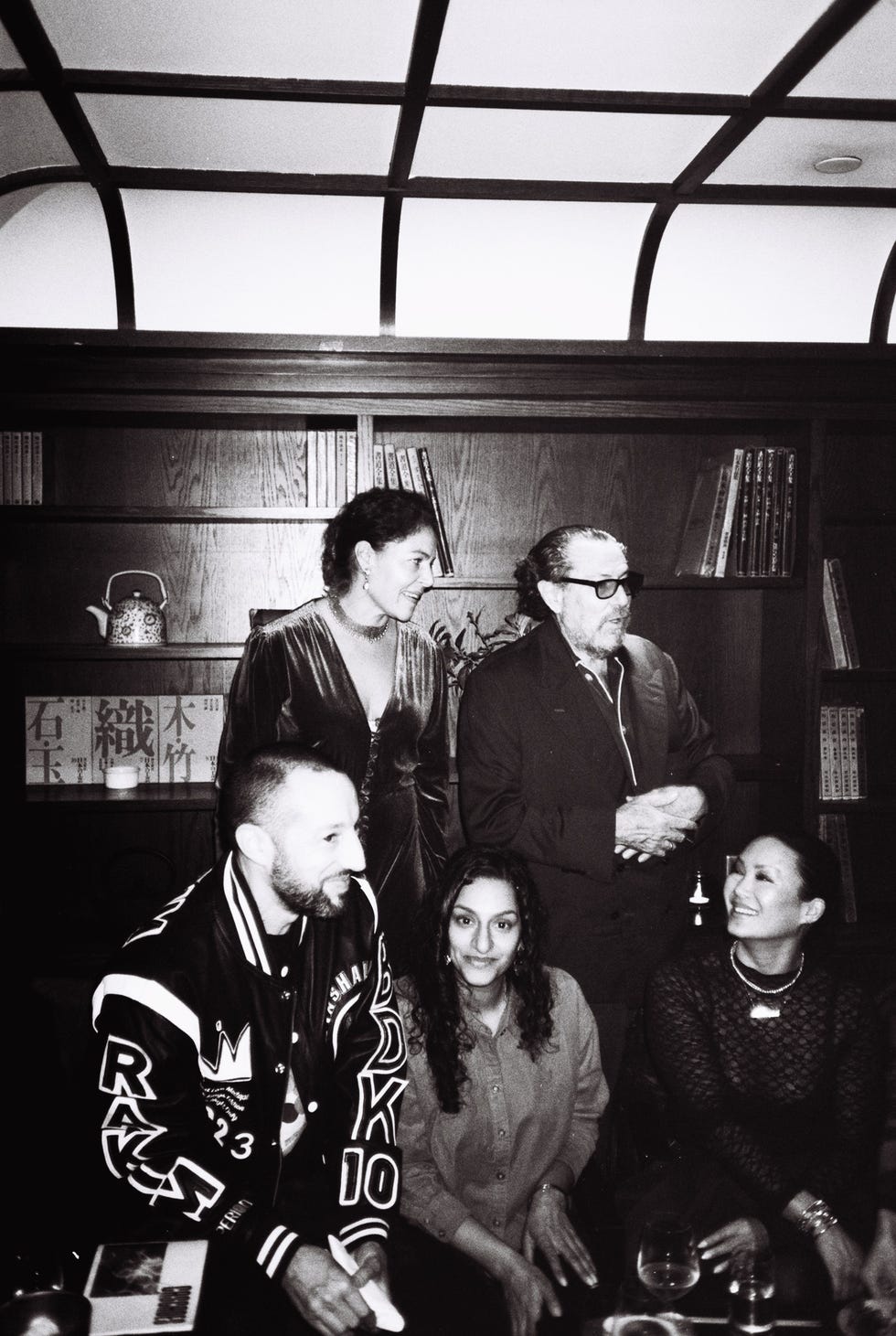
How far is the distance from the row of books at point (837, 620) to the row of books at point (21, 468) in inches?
88.9

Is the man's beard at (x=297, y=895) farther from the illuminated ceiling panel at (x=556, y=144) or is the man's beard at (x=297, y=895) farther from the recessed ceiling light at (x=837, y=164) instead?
the recessed ceiling light at (x=837, y=164)

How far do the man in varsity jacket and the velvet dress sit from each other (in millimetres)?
830

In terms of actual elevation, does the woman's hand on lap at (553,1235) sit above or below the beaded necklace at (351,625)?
below

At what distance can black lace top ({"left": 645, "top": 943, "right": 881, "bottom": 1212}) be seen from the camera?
72.7 inches

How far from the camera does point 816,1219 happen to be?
61.7 inches

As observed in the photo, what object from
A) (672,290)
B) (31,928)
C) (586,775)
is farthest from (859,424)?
(31,928)

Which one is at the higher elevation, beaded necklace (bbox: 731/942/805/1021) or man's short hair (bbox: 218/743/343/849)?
man's short hair (bbox: 218/743/343/849)

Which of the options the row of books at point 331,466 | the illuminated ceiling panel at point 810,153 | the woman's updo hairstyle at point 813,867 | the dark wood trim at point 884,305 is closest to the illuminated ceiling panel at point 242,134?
the row of books at point 331,466

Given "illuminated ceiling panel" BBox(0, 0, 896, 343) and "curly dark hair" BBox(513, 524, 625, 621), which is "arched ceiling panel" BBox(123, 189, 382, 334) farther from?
"curly dark hair" BBox(513, 524, 625, 621)

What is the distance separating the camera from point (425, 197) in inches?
102

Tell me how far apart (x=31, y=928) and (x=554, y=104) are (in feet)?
8.15

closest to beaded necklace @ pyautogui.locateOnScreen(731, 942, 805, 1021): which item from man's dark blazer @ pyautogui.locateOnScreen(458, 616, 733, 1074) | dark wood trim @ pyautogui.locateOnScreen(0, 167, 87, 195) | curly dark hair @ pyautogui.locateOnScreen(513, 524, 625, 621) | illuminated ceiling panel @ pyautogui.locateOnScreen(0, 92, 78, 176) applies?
man's dark blazer @ pyautogui.locateOnScreen(458, 616, 733, 1074)

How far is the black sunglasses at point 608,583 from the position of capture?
97.3 inches

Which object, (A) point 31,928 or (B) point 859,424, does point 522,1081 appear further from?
(B) point 859,424
